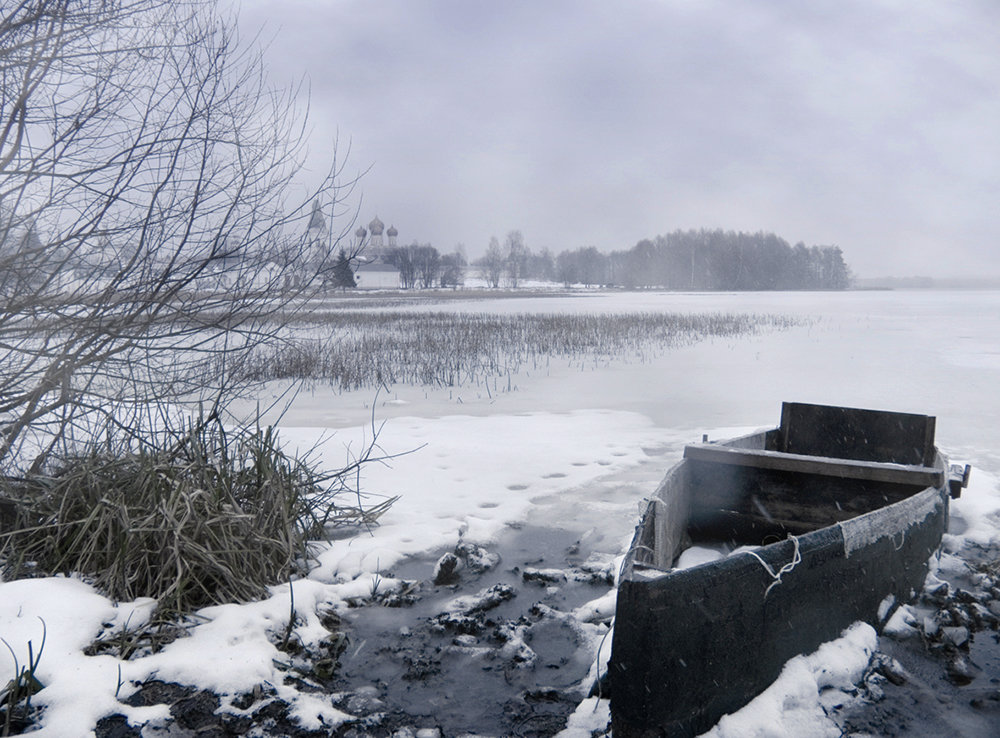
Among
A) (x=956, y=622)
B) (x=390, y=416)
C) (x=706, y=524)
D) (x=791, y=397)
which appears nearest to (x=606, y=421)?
(x=390, y=416)

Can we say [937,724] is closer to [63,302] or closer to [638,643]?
[638,643]

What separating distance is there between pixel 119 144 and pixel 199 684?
2.91 metres

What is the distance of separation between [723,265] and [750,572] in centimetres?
10602

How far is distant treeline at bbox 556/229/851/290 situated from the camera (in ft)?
340

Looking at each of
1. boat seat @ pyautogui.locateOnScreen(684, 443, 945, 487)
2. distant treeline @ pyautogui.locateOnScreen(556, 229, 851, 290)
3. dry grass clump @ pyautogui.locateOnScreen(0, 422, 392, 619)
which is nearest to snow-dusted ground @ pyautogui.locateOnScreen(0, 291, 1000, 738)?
dry grass clump @ pyautogui.locateOnScreen(0, 422, 392, 619)

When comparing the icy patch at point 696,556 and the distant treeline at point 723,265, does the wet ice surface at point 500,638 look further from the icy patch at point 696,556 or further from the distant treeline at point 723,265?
the distant treeline at point 723,265

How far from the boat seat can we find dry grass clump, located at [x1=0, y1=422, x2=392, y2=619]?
7.90 ft

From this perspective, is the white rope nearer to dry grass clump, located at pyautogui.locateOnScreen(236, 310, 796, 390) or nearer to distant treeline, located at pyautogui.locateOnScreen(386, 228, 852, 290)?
dry grass clump, located at pyautogui.locateOnScreen(236, 310, 796, 390)

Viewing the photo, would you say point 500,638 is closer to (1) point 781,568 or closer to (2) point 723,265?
(1) point 781,568

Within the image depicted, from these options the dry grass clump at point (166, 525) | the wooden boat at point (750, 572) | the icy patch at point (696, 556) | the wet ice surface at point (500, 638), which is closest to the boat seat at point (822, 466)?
the wooden boat at point (750, 572)

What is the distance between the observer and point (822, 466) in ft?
14.4

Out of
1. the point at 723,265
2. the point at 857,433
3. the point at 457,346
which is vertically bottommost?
the point at 457,346

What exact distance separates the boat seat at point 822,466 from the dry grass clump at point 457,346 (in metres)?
3.42

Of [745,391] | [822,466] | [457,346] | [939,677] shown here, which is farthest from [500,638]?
[457,346]
